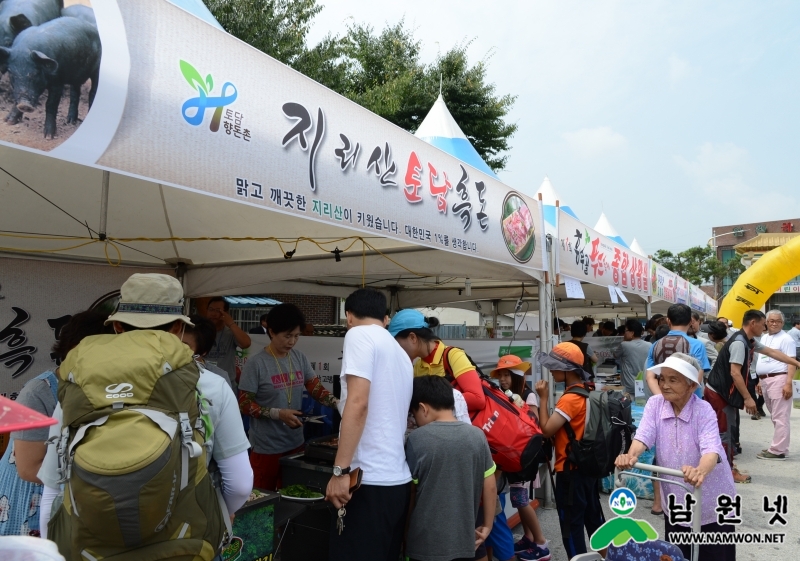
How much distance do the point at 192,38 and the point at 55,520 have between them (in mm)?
1604

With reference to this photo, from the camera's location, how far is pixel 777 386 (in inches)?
253

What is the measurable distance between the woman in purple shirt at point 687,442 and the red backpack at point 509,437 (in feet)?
1.79

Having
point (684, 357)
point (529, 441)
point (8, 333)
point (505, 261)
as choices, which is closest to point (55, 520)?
point (529, 441)

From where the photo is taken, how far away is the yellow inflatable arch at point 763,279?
41.2 ft

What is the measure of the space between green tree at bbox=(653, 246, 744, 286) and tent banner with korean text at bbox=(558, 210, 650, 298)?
30.8 meters

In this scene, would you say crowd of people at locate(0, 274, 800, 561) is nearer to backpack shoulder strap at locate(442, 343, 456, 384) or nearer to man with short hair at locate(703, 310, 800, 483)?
backpack shoulder strap at locate(442, 343, 456, 384)

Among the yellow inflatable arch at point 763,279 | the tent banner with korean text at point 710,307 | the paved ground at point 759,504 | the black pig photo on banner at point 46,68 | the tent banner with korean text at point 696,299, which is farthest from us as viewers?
the tent banner with korean text at point 710,307

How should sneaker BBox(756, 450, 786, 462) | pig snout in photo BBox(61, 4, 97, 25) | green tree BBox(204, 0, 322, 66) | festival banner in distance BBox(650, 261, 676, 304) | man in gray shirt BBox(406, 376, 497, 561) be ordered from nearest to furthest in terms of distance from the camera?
pig snout in photo BBox(61, 4, 97, 25)
man in gray shirt BBox(406, 376, 497, 561)
sneaker BBox(756, 450, 786, 462)
festival banner in distance BBox(650, 261, 676, 304)
green tree BBox(204, 0, 322, 66)

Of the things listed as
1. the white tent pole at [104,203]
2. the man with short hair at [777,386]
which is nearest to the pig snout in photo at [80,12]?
the white tent pole at [104,203]

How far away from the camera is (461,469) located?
7.55 ft

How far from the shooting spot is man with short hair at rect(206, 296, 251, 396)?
4.57 m

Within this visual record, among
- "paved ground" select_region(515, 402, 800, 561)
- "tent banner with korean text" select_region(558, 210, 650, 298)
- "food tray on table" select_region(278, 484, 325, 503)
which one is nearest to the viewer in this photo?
"food tray on table" select_region(278, 484, 325, 503)

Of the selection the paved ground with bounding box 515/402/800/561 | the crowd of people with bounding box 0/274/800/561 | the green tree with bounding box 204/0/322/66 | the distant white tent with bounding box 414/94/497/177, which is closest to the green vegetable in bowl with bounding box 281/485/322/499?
the crowd of people with bounding box 0/274/800/561

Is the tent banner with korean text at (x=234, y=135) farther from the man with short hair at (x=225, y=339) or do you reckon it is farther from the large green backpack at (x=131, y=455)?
the man with short hair at (x=225, y=339)
